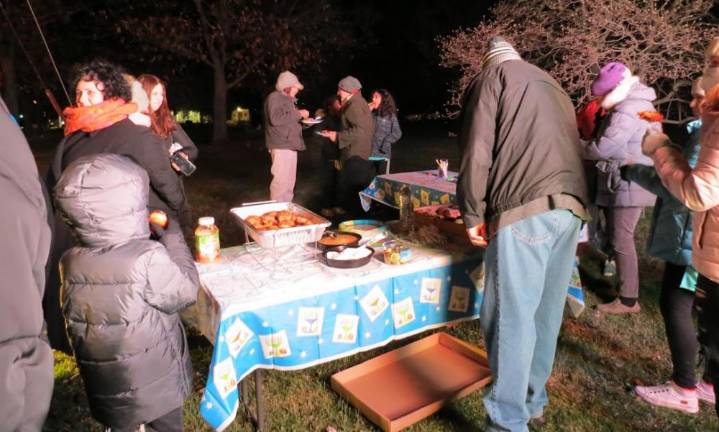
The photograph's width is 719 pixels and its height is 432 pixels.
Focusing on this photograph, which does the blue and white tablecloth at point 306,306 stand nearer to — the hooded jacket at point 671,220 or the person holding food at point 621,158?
the hooded jacket at point 671,220

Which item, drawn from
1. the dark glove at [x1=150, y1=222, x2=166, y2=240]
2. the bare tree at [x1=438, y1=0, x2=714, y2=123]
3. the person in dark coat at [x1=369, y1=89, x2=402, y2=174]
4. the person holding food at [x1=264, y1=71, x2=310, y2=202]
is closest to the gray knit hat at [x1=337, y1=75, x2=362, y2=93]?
the person holding food at [x1=264, y1=71, x2=310, y2=202]

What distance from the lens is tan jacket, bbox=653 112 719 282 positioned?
164 centimetres

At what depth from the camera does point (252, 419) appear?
8.13 ft

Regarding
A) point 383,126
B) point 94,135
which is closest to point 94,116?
point 94,135

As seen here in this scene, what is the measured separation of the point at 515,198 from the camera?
195 cm

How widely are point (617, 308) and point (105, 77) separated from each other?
3.70m

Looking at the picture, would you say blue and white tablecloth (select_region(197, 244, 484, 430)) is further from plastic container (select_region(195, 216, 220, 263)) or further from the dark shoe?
the dark shoe

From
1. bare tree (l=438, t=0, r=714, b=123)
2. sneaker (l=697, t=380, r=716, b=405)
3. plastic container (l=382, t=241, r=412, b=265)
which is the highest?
bare tree (l=438, t=0, r=714, b=123)

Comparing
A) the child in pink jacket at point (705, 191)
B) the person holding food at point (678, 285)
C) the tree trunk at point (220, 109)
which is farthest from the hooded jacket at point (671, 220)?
the tree trunk at point (220, 109)

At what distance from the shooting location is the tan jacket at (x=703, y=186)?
1.64 m

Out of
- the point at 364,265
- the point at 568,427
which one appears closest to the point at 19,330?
the point at 364,265

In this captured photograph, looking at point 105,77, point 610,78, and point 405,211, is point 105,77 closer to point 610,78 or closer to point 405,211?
point 405,211

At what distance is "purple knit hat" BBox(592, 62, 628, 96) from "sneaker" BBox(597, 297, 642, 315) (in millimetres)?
1563

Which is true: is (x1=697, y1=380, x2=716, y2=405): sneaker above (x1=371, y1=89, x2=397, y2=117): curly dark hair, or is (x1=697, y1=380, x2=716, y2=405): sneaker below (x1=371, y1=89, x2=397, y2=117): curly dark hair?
below
